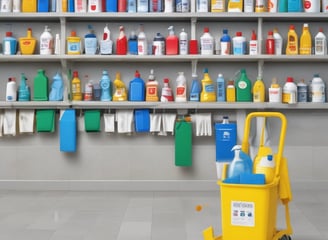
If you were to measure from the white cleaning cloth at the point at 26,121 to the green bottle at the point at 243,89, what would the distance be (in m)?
1.99

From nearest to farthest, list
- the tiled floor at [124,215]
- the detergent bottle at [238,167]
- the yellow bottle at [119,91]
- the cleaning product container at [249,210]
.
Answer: the cleaning product container at [249,210] → the detergent bottle at [238,167] → the tiled floor at [124,215] → the yellow bottle at [119,91]

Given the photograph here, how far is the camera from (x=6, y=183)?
16.8 ft

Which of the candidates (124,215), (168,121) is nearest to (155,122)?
(168,121)

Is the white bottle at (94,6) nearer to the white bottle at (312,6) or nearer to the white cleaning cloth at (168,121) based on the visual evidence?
the white cleaning cloth at (168,121)

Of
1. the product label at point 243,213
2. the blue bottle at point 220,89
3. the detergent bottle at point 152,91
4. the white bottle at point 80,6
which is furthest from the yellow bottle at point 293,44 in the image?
the product label at point 243,213

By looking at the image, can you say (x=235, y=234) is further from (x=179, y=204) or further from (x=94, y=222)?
(x=179, y=204)

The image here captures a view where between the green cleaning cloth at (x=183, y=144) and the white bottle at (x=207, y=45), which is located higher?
the white bottle at (x=207, y=45)

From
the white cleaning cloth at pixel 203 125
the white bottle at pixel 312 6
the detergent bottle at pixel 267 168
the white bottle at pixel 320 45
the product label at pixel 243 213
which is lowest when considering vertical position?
the product label at pixel 243 213

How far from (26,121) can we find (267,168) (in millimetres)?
2856

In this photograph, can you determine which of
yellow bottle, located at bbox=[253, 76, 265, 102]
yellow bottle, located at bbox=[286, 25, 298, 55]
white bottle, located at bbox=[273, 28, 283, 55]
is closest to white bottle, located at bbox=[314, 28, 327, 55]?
yellow bottle, located at bbox=[286, 25, 298, 55]

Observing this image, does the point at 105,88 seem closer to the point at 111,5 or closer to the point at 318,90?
the point at 111,5

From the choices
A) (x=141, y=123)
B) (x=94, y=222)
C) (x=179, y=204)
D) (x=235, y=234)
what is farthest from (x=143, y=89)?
(x=235, y=234)

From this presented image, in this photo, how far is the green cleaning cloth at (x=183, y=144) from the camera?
4.94m

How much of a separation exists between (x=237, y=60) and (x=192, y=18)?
588 mm
